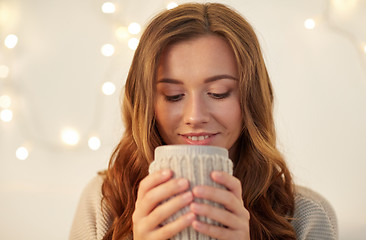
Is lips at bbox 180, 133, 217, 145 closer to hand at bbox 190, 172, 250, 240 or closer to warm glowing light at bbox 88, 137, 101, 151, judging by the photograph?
hand at bbox 190, 172, 250, 240

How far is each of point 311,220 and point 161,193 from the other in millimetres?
Result: 653

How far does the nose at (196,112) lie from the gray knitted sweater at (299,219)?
40 cm

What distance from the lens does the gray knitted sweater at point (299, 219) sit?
4.47 ft

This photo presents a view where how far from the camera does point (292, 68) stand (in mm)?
2320

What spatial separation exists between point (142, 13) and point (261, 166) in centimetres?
130

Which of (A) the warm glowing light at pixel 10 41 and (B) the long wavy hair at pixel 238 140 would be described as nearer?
(B) the long wavy hair at pixel 238 140

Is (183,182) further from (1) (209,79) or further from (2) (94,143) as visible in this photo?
(2) (94,143)

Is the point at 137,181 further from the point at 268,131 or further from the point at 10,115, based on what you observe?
the point at 10,115

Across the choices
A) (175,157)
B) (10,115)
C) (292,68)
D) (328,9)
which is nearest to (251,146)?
(175,157)

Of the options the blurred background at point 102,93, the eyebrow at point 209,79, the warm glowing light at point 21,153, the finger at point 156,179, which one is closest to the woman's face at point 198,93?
the eyebrow at point 209,79

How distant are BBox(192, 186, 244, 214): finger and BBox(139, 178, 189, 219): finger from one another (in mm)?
24

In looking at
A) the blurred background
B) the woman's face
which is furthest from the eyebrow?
the blurred background

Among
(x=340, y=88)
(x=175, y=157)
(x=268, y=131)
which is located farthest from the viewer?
(x=340, y=88)

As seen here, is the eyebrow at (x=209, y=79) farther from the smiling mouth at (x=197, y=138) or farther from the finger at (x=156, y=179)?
the finger at (x=156, y=179)
